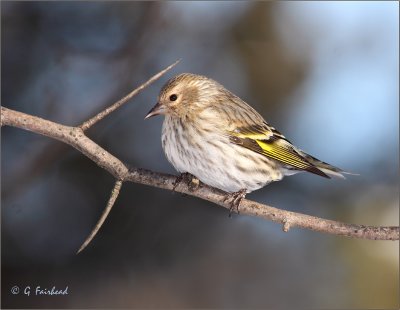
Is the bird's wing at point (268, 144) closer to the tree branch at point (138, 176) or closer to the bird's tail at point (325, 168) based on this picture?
the bird's tail at point (325, 168)

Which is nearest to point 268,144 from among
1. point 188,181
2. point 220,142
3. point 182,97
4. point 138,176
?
point 220,142

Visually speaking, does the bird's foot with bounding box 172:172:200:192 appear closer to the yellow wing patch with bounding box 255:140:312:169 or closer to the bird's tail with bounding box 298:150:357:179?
the yellow wing patch with bounding box 255:140:312:169

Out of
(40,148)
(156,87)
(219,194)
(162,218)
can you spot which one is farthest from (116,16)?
(219,194)

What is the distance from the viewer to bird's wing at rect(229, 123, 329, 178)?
13.1 ft

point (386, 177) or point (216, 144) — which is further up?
point (386, 177)

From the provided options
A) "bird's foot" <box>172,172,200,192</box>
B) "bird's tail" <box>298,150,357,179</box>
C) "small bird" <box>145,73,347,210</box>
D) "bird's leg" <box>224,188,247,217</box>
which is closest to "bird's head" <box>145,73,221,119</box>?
"small bird" <box>145,73,347,210</box>

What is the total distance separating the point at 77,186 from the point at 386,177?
3.22m

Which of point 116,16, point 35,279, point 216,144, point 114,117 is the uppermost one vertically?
point 116,16

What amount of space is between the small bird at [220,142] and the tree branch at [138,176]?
1.44 feet

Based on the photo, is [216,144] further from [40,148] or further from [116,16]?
[116,16]

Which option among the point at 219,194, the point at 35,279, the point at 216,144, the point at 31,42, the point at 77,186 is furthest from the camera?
the point at 31,42

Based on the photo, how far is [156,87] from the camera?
5957 mm

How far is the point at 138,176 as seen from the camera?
10.0ft

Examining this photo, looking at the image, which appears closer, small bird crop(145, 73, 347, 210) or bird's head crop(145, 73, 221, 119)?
small bird crop(145, 73, 347, 210)
